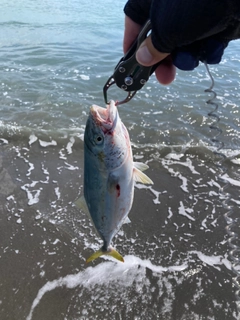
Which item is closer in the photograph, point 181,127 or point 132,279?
point 132,279

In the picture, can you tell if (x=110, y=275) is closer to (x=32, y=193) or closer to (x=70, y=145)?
(x=32, y=193)

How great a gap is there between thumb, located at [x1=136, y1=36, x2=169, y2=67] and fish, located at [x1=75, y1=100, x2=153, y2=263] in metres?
0.33

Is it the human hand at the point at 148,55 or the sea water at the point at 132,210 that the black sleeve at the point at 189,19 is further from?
the sea water at the point at 132,210

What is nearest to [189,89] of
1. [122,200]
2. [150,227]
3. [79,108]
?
[79,108]

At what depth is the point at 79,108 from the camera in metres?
7.55

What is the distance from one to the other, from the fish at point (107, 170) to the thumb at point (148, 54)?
33 cm

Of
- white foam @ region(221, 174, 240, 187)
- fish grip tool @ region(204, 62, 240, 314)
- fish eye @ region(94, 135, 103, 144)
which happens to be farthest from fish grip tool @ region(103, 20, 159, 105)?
white foam @ region(221, 174, 240, 187)

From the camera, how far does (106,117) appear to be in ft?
6.66

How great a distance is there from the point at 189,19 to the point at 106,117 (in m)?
0.81

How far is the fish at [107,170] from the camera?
2.00 meters

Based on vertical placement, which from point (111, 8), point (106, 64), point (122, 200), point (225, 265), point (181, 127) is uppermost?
point (122, 200)

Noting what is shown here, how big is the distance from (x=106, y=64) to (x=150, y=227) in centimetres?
771

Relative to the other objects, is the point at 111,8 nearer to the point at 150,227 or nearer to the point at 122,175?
the point at 150,227

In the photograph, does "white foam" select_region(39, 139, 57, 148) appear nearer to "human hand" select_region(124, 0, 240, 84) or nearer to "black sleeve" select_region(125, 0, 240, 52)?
"human hand" select_region(124, 0, 240, 84)
